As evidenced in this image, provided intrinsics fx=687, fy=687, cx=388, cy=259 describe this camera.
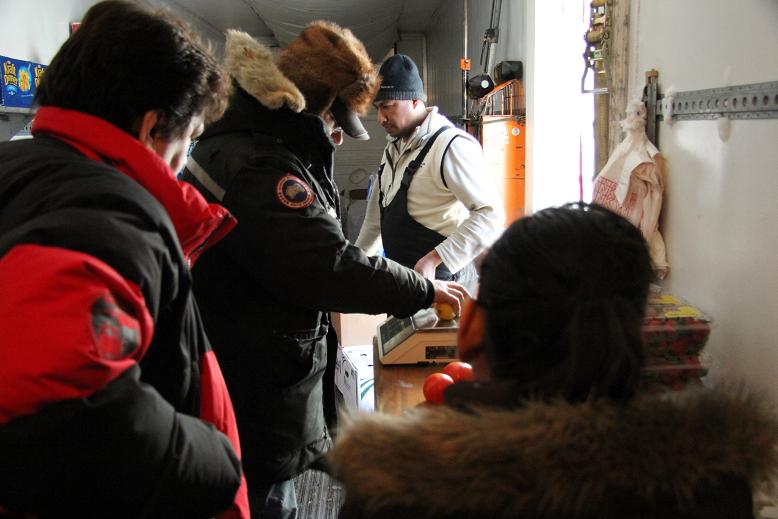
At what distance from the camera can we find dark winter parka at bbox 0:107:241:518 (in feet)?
2.60

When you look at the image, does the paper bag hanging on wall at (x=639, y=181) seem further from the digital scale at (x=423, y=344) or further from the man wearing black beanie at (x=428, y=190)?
the man wearing black beanie at (x=428, y=190)

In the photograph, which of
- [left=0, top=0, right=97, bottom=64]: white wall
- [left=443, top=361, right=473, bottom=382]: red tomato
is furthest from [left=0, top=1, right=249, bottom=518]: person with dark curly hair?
[left=0, top=0, right=97, bottom=64]: white wall

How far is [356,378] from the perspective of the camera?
2.87 meters

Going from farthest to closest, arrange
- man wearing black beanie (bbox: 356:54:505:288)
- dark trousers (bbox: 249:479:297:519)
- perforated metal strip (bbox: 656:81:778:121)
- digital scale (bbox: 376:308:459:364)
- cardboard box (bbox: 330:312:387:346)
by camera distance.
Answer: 1. cardboard box (bbox: 330:312:387:346)
2. man wearing black beanie (bbox: 356:54:505:288)
3. digital scale (bbox: 376:308:459:364)
4. dark trousers (bbox: 249:479:297:519)
5. perforated metal strip (bbox: 656:81:778:121)

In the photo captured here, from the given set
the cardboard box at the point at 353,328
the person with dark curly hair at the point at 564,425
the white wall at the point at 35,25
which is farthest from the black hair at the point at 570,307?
the white wall at the point at 35,25

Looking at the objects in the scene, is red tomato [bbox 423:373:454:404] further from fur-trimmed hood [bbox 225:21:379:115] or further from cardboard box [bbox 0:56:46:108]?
cardboard box [bbox 0:56:46:108]

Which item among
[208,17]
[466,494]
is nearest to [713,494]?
[466,494]

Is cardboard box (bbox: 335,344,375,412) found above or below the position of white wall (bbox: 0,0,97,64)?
below

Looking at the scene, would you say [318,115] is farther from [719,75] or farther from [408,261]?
[408,261]

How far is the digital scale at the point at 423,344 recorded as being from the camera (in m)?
2.02

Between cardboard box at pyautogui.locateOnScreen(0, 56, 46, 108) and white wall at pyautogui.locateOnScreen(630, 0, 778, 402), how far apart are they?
130 inches

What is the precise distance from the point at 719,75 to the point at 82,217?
143 centimetres

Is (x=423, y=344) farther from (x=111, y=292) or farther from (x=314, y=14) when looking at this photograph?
(x=314, y=14)

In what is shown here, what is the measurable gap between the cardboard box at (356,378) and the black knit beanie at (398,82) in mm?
1146
